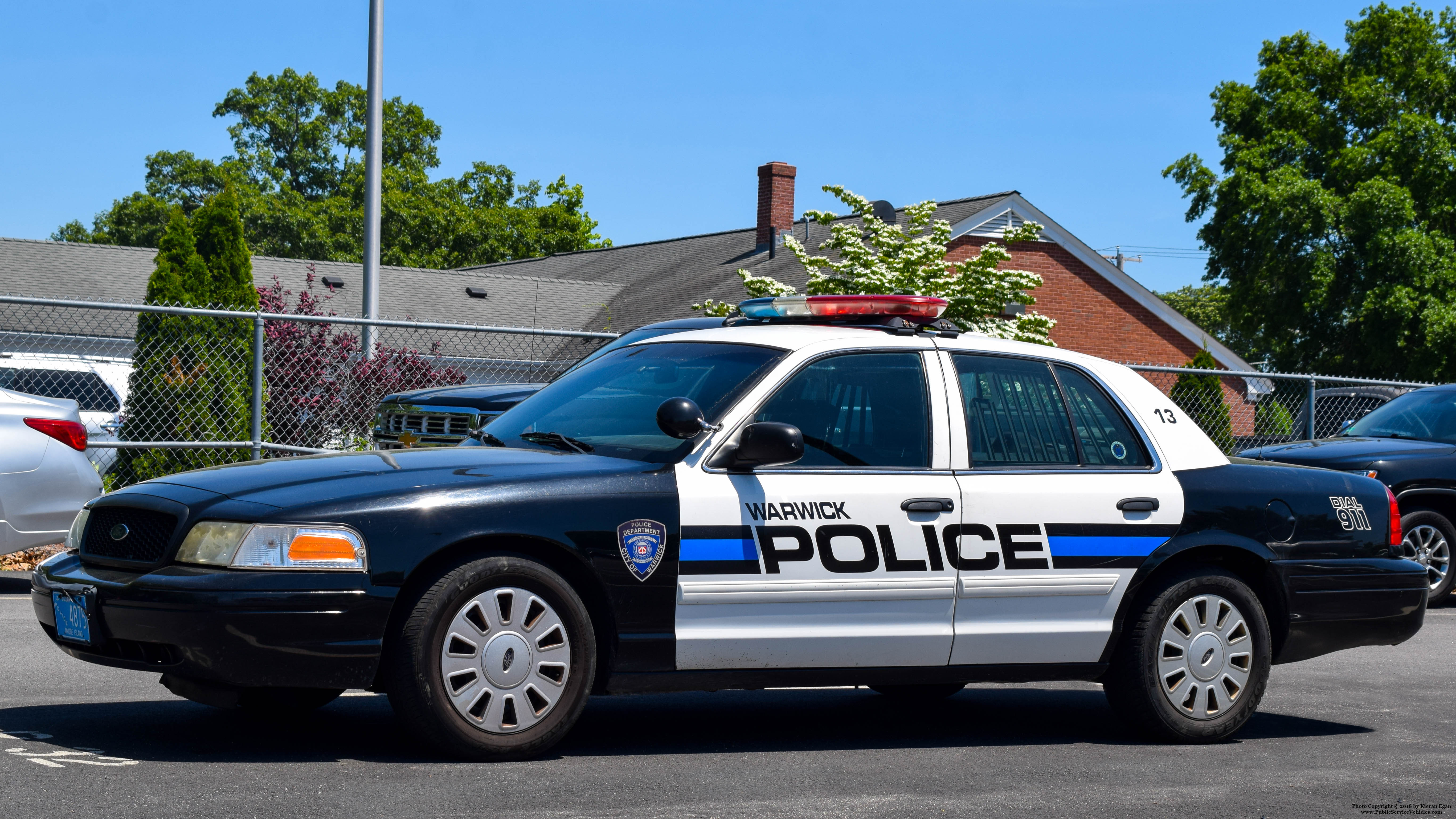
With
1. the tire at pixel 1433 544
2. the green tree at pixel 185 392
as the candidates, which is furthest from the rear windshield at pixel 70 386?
the tire at pixel 1433 544

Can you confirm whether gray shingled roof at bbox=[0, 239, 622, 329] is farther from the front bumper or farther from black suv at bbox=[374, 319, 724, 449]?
the front bumper

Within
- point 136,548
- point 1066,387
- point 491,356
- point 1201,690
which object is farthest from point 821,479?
point 491,356

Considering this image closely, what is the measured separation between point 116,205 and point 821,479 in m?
79.4

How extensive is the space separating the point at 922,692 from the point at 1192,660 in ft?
4.78

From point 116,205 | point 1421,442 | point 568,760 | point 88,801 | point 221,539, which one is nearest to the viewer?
point 88,801

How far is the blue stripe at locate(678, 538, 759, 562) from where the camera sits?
17.6ft

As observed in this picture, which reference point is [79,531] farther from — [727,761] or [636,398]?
[727,761]

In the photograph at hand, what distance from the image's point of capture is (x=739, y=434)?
5.55m

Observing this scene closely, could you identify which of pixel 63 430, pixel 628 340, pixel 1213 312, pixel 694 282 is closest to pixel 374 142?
pixel 63 430

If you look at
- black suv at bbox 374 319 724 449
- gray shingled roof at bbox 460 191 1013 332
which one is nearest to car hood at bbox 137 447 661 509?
black suv at bbox 374 319 724 449

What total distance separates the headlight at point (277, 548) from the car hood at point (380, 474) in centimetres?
10

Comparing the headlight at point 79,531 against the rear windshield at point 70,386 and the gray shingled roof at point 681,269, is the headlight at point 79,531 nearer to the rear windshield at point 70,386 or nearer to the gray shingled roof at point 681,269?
the rear windshield at point 70,386

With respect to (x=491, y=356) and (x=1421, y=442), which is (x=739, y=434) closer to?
(x=1421, y=442)

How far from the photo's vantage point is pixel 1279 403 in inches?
680
